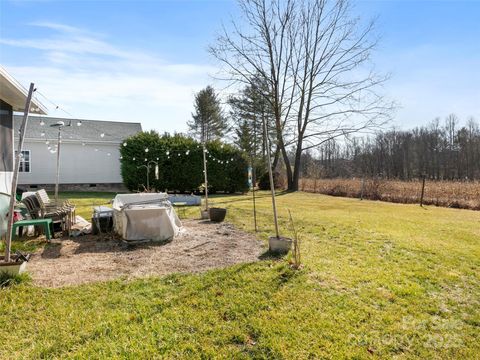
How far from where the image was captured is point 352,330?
290cm

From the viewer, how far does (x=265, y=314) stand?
311 cm

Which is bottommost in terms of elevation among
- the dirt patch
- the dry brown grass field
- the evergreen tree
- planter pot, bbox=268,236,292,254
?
the dirt patch

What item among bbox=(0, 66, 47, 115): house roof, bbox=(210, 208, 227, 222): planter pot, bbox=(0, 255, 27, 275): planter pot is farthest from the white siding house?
bbox=(0, 255, 27, 275): planter pot

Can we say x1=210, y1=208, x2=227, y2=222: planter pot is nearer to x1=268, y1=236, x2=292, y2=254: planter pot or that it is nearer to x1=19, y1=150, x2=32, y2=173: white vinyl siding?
x1=268, y1=236, x2=292, y2=254: planter pot

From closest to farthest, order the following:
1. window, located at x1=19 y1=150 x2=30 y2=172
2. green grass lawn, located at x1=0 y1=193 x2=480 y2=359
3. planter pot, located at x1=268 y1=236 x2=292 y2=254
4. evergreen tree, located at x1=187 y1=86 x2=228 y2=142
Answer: green grass lawn, located at x1=0 y1=193 x2=480 y2=359 → planter pot, located at x1=268 y1=236 x2=292 y2=254 → window, located at x1=19 y1=150 x2=30 y2=172 → evergreen tree, located at x1=187 y1=86 x2=228 y2=142

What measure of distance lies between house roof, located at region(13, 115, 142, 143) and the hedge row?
2211 millimetres

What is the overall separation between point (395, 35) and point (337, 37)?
1199 centimetres

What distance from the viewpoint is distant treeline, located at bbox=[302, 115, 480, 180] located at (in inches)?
1610

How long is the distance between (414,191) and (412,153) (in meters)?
32.5

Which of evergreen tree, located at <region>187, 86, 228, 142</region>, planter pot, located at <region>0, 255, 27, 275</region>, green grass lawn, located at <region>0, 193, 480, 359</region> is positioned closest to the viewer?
green grass lawn, located at <region>0, 193, 480, 359</region>

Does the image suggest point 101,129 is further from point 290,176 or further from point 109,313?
point 109,313

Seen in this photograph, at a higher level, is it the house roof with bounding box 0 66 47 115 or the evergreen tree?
the evergreen tree

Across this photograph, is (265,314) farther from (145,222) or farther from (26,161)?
(26,161)

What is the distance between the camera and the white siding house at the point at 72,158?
18250 mm
